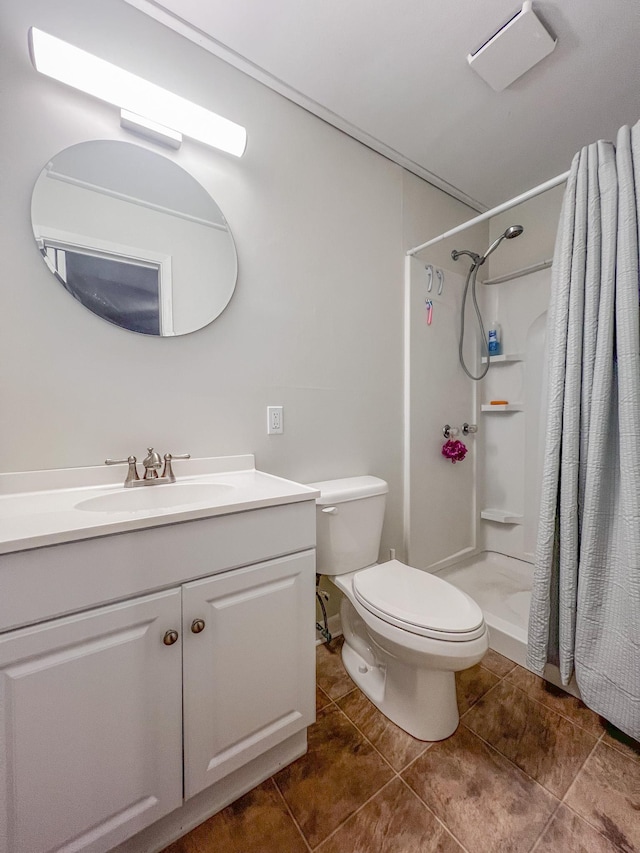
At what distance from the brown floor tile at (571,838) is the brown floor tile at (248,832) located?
598 millimetres

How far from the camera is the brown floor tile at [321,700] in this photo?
49.5 inches

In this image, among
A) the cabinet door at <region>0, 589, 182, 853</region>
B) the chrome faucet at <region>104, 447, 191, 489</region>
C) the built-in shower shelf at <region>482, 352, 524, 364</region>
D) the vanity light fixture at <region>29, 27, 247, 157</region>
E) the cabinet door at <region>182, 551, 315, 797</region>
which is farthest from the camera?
the built-in shower shelf at <region>482, 352, 524, 364</region>

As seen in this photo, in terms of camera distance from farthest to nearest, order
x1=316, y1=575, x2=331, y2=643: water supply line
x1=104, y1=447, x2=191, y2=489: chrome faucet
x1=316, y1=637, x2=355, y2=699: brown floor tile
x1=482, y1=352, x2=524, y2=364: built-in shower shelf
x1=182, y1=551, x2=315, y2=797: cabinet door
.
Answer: x1=482, y1=352, x2=524, y2=364: built-in shower shelf < x1=316, y1=575, x2=331, y2=643: water supply line < x1=316, y1=637, x2=355, y2=699: brown floor tile < x1=104, y1=447, x2=191, y2=489: chrome faucet < x1=182, y1=551, x2=315, y2=797: cabinet door

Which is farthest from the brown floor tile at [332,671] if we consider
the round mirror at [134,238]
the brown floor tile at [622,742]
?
the round mirror at [134,238]

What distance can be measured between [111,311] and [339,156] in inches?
48.9

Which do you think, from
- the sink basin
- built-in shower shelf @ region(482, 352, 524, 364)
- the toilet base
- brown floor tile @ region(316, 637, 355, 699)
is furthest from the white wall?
built-in shower shelf @ region(482, 352, 524, 364)

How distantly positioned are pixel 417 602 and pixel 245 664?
573 millimetres

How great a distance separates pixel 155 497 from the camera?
105 cm

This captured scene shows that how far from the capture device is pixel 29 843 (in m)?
0.66

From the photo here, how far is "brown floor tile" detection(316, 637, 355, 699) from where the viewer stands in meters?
1.33

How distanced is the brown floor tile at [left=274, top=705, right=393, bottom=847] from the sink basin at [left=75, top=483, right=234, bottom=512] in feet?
2.79

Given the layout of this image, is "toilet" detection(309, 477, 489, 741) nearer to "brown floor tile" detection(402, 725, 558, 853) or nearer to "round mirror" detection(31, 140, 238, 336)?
"brown floor tile" detection(402, 725, 558, 853)

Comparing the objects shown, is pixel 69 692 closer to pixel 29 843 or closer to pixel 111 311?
pixel 29 843

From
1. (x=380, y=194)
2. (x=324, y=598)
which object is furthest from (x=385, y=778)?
(x=380, y=194)
